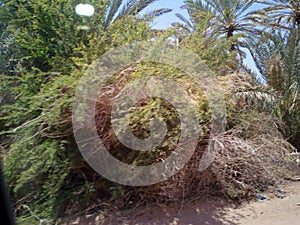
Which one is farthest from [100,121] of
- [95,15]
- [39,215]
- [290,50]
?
[290,50]

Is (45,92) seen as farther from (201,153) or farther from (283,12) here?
(283,12)

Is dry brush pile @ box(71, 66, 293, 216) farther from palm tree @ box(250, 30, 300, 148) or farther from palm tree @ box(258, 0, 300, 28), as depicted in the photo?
palm tree @ box(258, 0, 300, 28)

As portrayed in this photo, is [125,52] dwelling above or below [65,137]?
above

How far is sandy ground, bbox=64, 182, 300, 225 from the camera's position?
4574 millimetres

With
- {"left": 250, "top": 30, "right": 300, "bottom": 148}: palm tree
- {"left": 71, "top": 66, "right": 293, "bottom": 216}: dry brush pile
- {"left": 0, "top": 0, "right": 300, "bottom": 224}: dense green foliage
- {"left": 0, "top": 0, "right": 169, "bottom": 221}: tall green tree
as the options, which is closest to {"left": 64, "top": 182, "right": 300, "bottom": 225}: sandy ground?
{"left": 71, "top": 66, "right": 293, "bottom": 216}: dry brush pile

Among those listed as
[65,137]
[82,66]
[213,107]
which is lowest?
[65,137]

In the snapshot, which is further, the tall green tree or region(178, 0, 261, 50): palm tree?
region(178, 0, 261, 50): palm tree

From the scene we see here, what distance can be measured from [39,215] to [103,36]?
3.60 metres

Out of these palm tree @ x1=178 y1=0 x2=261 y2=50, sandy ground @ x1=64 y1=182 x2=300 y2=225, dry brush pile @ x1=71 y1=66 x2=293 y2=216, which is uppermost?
palm tree @ x1=178 y1=0 x2=261 y2=50

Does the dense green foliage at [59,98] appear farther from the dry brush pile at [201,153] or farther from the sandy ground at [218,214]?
the sandy ground at [218,214]

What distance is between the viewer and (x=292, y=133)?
31.3ft

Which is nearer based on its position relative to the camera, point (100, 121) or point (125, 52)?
point (100, 121)

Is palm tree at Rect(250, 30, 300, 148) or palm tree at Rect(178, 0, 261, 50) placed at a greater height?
palm tree at Rect(178, 0, 261, 50)

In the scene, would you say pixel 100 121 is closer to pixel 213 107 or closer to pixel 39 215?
pixel 39 215
